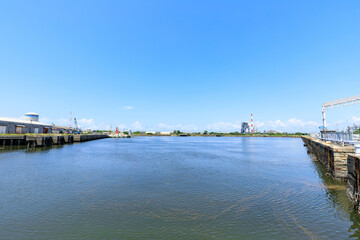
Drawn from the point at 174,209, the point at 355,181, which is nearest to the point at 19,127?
the point at 174,209

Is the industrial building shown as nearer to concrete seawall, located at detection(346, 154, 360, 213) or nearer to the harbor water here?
the harbor water

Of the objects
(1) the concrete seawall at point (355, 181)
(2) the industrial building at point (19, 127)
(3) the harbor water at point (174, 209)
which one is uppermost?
(2) the industrial building at point (19, 127)

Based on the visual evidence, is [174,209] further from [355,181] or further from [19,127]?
[19,127]

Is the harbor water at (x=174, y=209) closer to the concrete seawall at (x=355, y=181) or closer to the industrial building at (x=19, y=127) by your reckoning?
the concrete seawall at (x=355, y=181)

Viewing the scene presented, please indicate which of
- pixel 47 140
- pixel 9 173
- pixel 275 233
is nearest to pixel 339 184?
pixel 275 233

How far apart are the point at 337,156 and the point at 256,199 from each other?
11083mm

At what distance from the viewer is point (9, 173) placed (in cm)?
2359

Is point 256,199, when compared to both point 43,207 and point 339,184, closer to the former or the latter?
point 339,184

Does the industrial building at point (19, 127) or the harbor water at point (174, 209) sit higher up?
the industrial building at point (19, 127)

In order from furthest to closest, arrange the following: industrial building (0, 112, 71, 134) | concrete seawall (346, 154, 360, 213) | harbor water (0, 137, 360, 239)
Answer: industrial building (0, 112, 71, 134) → concrete seawall (346, 154, 360, 213) → harbor water (0, 137, 360, 239)

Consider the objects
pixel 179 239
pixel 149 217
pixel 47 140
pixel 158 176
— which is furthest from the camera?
pixel 47 140

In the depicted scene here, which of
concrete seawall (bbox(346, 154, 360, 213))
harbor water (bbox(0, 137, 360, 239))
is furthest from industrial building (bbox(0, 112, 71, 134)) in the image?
concrete seawall (bbox(346, 154, 360, 213))

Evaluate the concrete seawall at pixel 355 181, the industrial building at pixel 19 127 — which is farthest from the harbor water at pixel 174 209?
the industrial building at pixel 19 127

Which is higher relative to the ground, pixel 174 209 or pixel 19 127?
pixel 19 127
